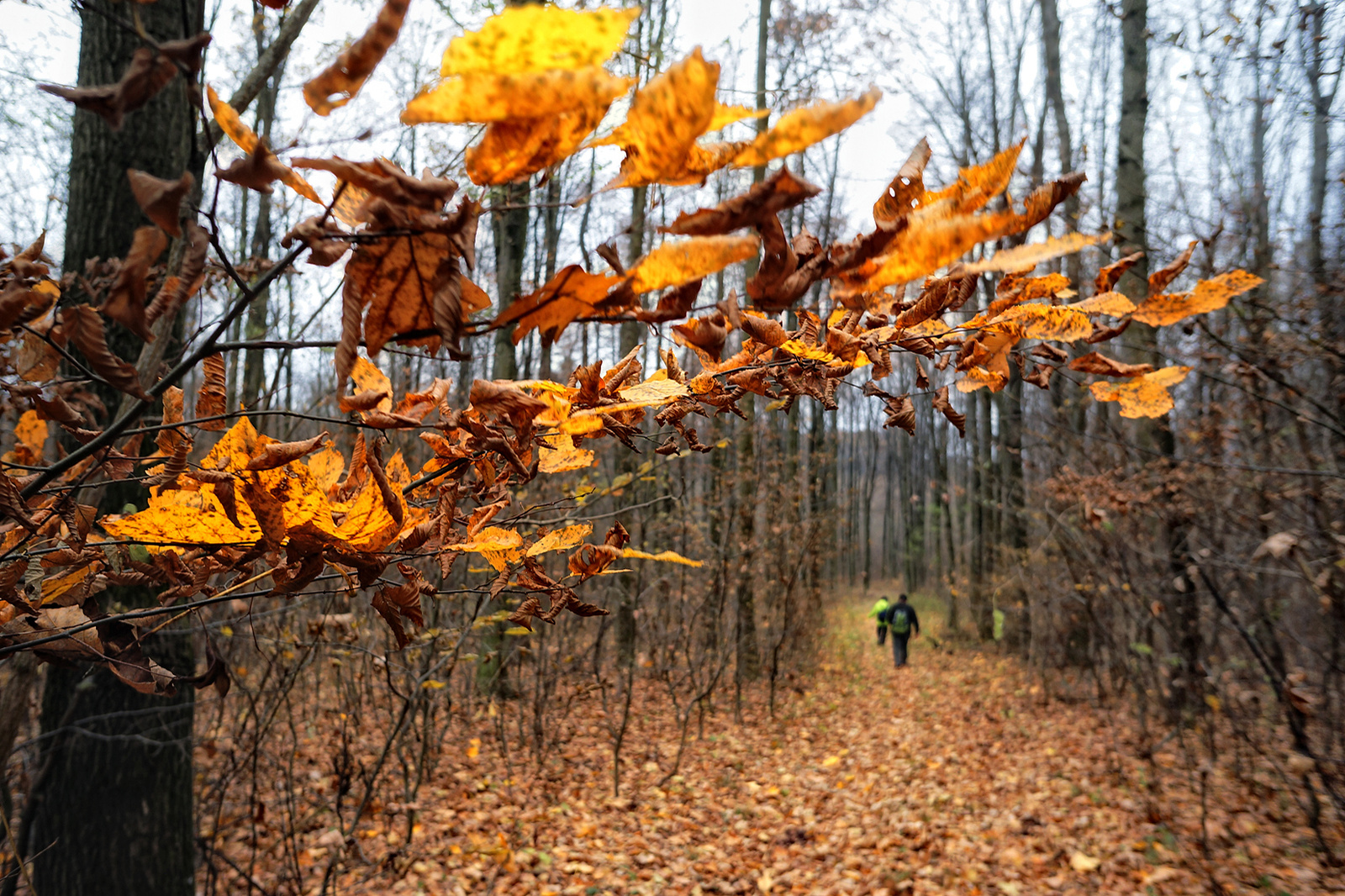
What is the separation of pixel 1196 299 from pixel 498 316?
0.80 m

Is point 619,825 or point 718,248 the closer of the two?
point 718,248

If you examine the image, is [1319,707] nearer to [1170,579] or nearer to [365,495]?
[1170,579]

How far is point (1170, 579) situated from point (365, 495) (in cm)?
579

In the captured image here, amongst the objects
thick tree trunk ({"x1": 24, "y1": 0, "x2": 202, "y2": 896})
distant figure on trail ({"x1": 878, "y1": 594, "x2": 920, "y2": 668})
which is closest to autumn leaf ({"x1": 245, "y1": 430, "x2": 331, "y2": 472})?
thick tree trunk ({"x1": 24, "y1": 0, "x2": 202, "y2": 896})

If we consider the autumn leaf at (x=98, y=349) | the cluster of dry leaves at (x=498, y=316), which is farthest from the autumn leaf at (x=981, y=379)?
the autumn leaf at (x=98, y=349)

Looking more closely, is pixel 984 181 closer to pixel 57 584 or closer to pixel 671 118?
pixel 671 118

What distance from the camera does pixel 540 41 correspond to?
40cm

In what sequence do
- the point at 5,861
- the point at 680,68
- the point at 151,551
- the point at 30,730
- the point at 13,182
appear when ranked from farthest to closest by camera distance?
the point at 13,182
the point at 30,730
the point at 5,861
the point at 151,551
the point at 680,68

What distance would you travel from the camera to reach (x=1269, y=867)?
3715 mm

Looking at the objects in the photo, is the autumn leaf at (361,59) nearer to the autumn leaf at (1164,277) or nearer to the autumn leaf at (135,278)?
the autumn leaf at (135,278)

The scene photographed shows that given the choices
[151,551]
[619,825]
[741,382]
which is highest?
[741,382]

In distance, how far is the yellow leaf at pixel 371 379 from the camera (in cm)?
65

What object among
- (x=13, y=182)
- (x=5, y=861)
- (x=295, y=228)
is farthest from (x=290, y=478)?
(x=13, y=182)

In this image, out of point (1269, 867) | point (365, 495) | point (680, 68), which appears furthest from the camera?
point (1269, 867)
